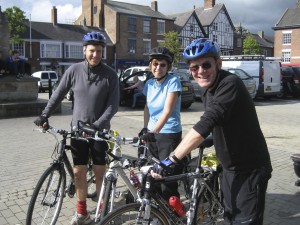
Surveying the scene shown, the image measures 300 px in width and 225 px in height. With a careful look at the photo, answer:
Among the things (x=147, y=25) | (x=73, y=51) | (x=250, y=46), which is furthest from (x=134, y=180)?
(x=250, y=46)

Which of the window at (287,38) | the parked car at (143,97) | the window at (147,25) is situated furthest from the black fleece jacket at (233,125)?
the window at (287,38)

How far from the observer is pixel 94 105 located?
3697 mm

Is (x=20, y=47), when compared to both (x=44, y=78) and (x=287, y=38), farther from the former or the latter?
(x=287, y=38)

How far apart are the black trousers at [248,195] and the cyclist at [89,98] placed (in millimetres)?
1561

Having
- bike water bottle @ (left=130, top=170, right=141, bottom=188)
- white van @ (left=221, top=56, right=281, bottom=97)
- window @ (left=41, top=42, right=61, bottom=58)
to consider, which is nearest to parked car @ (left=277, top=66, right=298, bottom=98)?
white van @ (left=221, top=56, right=281, bottom=97)

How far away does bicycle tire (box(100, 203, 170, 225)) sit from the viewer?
8.36ft

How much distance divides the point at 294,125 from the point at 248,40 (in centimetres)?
5134

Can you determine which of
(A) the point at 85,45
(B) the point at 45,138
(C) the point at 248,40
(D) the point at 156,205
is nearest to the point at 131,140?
(D) the point at 156,205

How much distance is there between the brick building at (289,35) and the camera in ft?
187

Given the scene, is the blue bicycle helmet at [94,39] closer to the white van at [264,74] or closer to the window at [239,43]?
the white van at [264,74]

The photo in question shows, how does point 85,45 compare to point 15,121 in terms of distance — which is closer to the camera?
point 85,45

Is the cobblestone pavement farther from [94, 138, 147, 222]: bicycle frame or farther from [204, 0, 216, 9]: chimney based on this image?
[204, 0, 216, 9]: chimney

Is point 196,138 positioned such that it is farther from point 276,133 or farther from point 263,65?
point 263,65

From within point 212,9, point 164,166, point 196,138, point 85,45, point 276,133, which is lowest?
point 276,133
